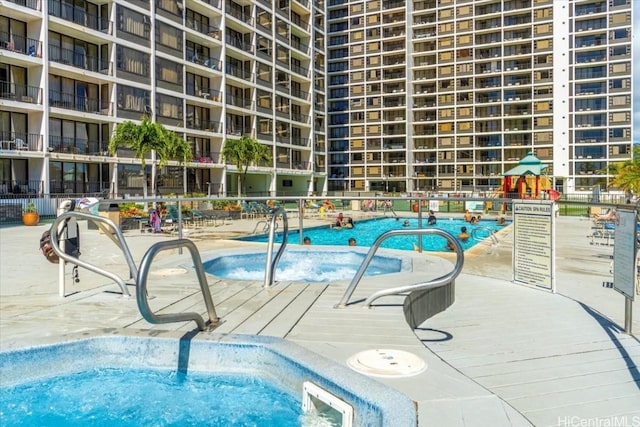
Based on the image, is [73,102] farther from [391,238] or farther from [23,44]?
[391,238]

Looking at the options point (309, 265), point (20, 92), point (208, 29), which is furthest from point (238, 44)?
point (309, 265)

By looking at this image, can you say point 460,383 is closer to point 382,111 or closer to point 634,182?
point 634,182

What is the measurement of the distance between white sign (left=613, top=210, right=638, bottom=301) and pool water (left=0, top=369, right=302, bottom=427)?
129 inches

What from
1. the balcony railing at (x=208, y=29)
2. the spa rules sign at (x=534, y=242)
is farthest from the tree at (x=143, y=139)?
the spa rules sign at (x=534, y=242)

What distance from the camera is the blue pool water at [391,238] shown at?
1014 cm

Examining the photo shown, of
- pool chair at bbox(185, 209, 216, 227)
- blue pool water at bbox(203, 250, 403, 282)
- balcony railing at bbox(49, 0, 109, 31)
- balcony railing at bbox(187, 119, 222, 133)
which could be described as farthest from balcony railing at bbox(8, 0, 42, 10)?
blue pool water at bbox(203, 250, 403, 282)

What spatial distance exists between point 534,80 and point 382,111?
20.8 meters

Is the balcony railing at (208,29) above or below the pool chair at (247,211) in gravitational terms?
above

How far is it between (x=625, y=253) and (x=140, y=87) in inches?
1338

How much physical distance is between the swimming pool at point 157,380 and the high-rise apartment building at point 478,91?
65.3 m

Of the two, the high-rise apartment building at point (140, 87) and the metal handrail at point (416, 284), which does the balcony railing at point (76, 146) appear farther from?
the metal handrail at point (416, 284)

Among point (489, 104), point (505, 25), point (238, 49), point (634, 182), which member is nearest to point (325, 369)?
point (634, 182)

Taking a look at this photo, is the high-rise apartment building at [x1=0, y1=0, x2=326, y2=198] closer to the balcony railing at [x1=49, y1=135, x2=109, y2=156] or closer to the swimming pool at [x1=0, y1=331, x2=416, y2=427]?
the balcony railing at [x1=49, y1=135, x2=109, y2=156]

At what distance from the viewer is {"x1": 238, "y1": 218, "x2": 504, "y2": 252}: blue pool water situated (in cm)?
1014
